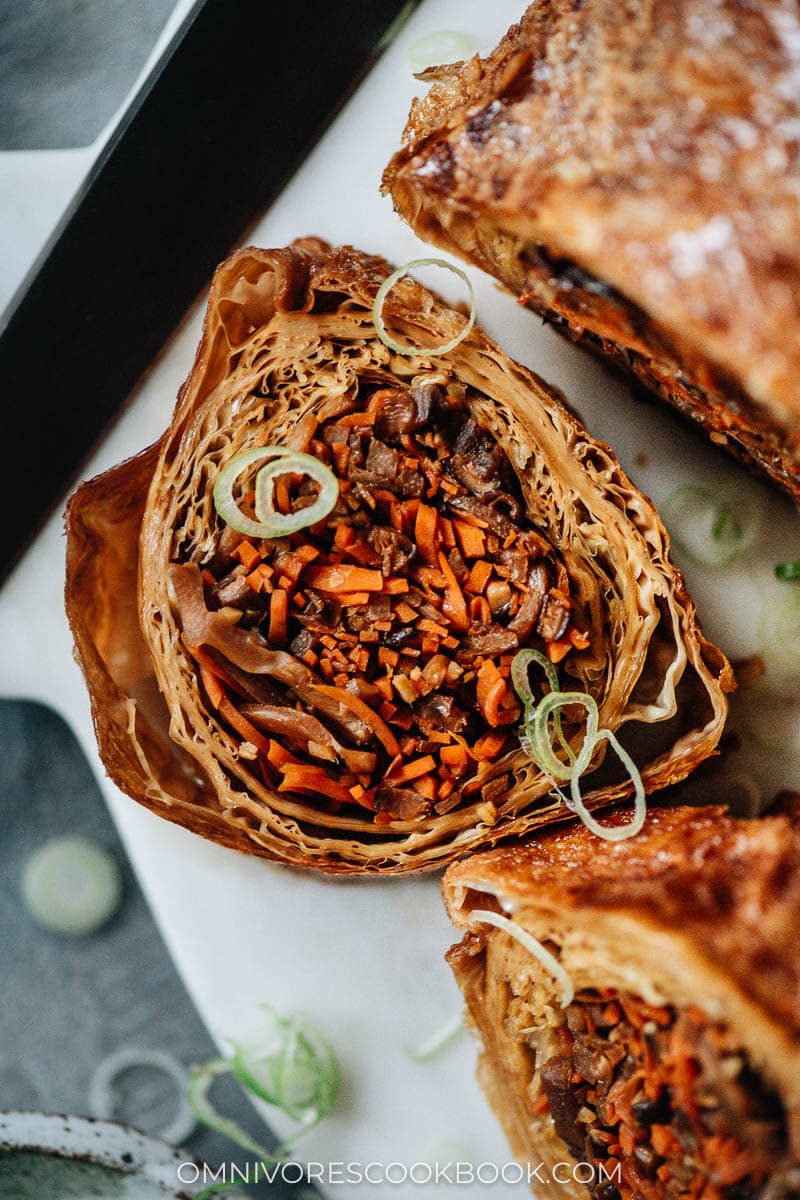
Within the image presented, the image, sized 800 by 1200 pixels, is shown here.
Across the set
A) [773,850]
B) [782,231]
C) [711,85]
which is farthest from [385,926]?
[711,85]

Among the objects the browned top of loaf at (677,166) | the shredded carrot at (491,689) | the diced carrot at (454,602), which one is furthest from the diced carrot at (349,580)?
the browned top of loaf at (677,166)

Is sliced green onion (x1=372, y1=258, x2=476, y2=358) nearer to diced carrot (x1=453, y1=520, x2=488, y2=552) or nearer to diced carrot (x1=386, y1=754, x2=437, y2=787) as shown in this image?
diced carrot (x1=453, y1=520, x2=488, y2=552)

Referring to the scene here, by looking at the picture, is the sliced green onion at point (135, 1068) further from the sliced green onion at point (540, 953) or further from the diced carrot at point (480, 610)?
the diced carrot at point (480, 610)

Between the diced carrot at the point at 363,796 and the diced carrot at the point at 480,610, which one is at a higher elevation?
the diced carrot at the point at 480,610

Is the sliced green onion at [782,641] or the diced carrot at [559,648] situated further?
the sliced green onion at [782,641]

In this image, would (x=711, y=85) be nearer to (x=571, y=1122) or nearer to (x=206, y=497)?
(x=206, y=497)

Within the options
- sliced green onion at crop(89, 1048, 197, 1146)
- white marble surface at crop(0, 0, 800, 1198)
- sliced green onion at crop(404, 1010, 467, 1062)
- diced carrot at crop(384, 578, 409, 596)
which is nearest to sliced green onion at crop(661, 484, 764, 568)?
white marble surface at crop(0, 0, 800, 1198)
